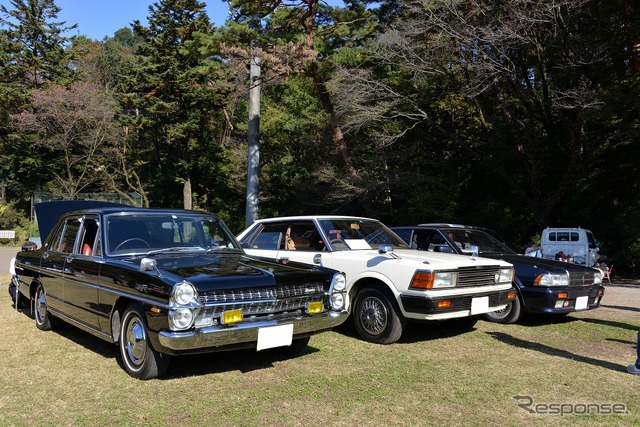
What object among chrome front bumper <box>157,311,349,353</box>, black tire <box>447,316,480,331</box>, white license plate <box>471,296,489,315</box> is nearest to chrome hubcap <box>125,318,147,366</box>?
chrome front bumper <box>157,311,349,353</box>

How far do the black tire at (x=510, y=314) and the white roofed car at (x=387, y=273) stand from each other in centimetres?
65

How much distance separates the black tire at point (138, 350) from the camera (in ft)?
14.9

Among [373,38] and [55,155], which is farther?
[55,155]

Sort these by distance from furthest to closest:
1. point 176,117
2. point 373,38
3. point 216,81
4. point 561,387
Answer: point 176,117 → point 216,81 → point 373,38 → point 561,387

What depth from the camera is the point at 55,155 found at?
117 ft

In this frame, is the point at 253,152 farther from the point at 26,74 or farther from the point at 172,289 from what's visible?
the point at 26,74

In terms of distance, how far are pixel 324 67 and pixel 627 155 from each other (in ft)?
38.8

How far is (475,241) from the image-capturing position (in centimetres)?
856

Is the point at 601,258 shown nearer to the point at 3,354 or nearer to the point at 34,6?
the point at 3,354

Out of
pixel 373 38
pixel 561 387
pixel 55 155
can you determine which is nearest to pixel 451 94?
pixel 373 38

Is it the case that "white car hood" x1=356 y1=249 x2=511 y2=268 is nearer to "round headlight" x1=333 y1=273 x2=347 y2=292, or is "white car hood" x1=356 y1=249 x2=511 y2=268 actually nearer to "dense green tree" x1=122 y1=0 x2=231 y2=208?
"round headlight" x1=333 y1=273 x2=347 y2=292

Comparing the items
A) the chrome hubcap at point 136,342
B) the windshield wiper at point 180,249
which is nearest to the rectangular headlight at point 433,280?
the windshield wiper at point 180,249

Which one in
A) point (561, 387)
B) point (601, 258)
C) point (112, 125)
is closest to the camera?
point (561, 387)

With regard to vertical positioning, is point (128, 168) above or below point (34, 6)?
below
